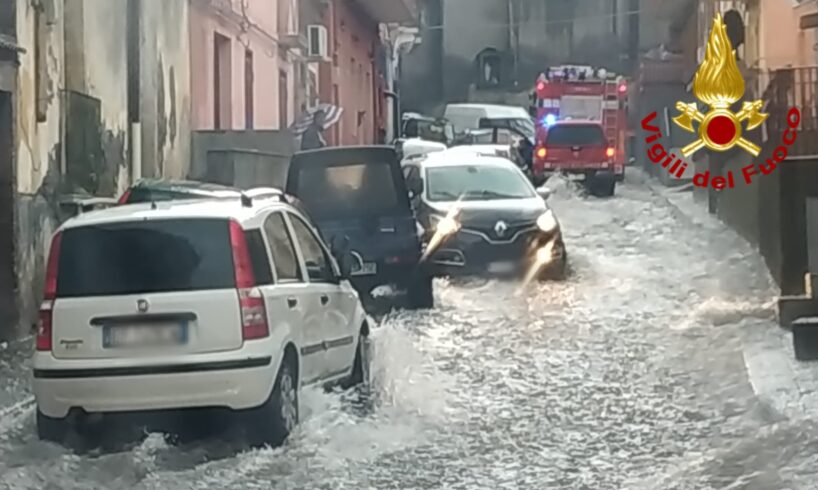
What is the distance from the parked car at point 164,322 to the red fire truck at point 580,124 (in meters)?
27.5

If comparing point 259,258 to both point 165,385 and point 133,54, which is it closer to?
point 165,385

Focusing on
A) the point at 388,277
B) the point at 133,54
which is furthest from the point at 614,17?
the point at 388,277

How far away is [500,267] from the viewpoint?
18031 millimetres

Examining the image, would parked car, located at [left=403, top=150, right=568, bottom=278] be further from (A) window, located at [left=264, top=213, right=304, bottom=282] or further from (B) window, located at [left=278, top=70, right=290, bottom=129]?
(B) window, located at [left=278, top=70, right=290, bottom=129]

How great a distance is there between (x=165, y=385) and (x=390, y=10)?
3201 cm

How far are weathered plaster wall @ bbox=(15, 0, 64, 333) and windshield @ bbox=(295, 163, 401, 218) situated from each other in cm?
273

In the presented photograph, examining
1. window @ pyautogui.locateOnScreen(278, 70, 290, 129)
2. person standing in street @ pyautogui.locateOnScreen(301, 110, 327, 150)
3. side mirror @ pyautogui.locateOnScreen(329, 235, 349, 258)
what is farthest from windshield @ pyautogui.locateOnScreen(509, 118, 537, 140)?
side mirror @ pyautogui.locateOnScreen(329, 235, 349, 258)

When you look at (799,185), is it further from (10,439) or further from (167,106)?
(167,106)

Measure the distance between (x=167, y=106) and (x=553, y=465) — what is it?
11.7 metres

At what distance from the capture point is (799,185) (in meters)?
13.3

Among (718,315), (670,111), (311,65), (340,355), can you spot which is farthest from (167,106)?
(670,111)

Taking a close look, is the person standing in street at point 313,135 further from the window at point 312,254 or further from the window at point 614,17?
the window at point 614,17

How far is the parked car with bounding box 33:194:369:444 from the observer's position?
843 cm

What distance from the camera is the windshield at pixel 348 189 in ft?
50.9
